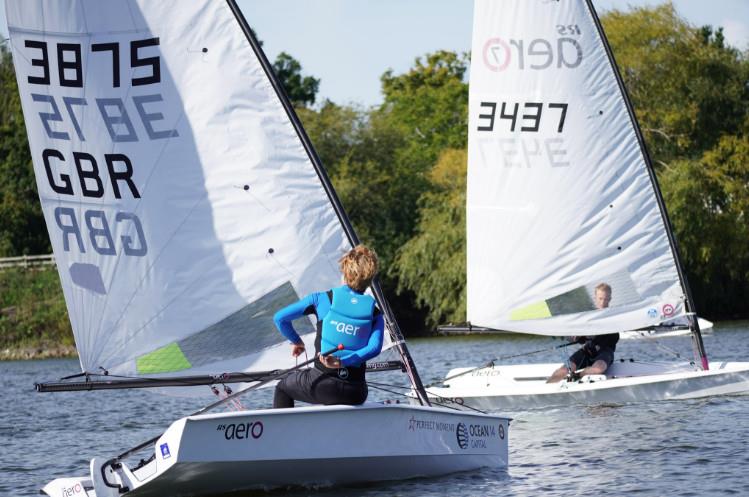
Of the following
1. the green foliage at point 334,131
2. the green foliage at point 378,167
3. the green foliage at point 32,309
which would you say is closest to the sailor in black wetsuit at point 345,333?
the green foliage at point 378,167

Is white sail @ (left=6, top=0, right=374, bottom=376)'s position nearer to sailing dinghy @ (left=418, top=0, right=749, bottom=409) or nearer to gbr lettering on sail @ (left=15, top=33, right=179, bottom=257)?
gbr lettering on sail @ (left=15, top=33, right=179, bottom=257)

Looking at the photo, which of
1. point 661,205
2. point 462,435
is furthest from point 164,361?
point 661,205

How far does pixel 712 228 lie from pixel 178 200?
26.3 metres

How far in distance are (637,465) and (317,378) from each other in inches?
120

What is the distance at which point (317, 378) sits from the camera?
9977 millimetres

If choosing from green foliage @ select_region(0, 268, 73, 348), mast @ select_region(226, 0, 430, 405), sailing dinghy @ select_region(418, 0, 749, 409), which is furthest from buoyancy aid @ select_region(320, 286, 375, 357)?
green foliage @ select_region(0, 268, 73, 348)

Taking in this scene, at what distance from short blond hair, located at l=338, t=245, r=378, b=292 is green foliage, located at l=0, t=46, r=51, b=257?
40.7m

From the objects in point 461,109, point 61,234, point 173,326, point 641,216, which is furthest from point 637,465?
point 461,109

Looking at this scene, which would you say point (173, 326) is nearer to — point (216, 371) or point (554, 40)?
point (216, 371)

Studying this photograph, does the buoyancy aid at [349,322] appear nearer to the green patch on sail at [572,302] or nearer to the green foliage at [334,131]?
the green patch on sail at [572,302]

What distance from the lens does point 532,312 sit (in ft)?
56.0

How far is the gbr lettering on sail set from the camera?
428 inches

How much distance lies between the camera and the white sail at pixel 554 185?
17000mm

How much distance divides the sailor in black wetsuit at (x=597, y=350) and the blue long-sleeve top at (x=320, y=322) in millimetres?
6923
